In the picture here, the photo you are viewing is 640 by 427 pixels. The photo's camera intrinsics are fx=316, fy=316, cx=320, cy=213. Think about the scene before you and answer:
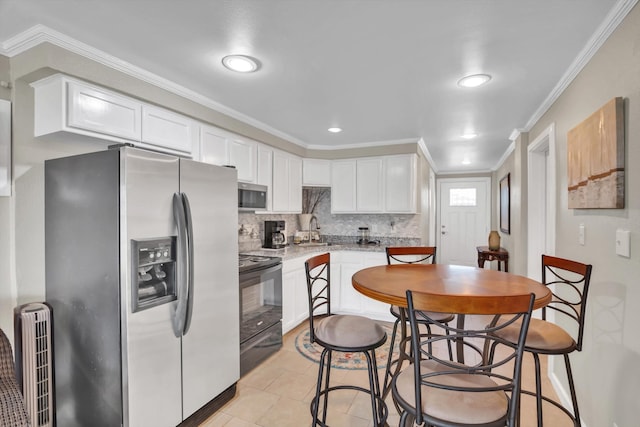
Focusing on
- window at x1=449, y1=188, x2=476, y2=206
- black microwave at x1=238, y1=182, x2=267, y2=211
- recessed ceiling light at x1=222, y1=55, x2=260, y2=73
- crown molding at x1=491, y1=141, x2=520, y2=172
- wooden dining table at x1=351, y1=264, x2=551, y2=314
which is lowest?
wooden dining table at x1=351, y1=264, x2=551, y2=314

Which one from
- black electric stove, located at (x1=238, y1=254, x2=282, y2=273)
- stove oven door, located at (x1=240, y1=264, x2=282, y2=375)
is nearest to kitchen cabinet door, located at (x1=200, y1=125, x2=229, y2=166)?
black electric stove, located at (x1=238, y1=254, x2=282, y2=273)

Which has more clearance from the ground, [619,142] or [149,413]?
[619,142]

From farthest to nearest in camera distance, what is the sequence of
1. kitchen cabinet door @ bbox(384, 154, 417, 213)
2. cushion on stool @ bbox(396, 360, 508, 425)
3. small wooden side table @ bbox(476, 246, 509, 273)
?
1. small wooden side table @ bbox(476, 246, 509, 273)
2. kitchen cabinet door @ bbox(384, 154, 417, 213)
3. cushion on stool @ bbox(396, 360, 508, 425)

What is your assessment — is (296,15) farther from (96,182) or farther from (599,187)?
(599,187)

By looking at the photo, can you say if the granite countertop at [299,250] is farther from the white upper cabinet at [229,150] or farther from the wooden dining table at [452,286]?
the wooden dining table at [452,286]

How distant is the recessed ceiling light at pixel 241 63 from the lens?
2010mm

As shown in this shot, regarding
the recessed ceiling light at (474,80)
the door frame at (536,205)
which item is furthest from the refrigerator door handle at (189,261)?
the door frame at (536,205)

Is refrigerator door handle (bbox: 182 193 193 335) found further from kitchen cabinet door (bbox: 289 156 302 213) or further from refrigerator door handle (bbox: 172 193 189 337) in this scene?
kitchen cabinet door (bbox: 289 156 302 213)

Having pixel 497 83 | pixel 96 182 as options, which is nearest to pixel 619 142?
pixel 497 83

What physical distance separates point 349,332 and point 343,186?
2942mm

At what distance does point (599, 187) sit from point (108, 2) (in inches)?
105

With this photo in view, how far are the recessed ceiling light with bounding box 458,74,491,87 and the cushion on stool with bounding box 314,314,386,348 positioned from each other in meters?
1.88

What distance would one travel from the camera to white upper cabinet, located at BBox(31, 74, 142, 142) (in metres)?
1.81

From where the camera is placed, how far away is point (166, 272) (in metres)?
1.90
